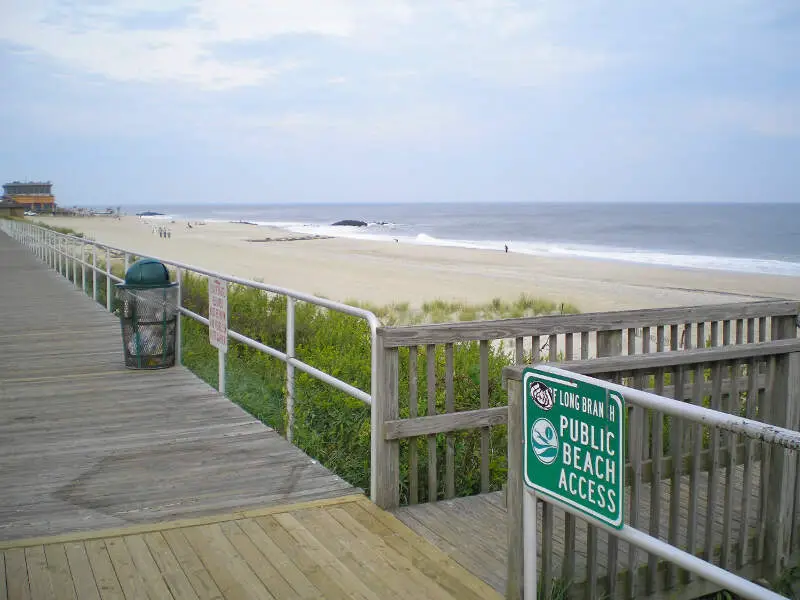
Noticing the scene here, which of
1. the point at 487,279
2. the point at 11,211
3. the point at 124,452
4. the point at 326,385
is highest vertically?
the point at 11,211

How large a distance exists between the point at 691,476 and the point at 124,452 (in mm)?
4130

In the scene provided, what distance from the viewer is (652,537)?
3008 millimetres

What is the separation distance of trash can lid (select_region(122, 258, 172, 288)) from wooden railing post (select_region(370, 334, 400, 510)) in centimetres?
519

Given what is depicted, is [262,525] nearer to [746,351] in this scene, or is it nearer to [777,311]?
[746,351]

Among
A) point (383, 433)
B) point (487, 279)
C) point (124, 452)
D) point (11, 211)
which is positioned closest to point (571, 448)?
point (383, 433)

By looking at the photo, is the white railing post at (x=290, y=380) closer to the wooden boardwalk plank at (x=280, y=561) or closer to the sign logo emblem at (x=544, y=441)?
the wooden boardwalk plank at (x=280, y=561)

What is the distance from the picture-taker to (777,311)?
6.30m

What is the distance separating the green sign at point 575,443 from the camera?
3006 mm

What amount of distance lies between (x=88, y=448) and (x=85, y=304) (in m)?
10.7

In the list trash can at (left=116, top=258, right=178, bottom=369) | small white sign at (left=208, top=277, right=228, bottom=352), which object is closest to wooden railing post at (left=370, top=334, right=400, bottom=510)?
small white sign at (left=208, top=277, right=228, bottom=352)

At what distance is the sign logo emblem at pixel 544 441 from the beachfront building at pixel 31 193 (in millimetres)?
166906

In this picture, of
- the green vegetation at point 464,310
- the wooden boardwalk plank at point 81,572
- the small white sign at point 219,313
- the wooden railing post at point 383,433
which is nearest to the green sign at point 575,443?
the wooden railing post at point 383,433

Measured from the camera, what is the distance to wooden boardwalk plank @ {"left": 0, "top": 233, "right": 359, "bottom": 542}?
526 cm

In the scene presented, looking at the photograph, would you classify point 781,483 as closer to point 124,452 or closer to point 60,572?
point 60,572
